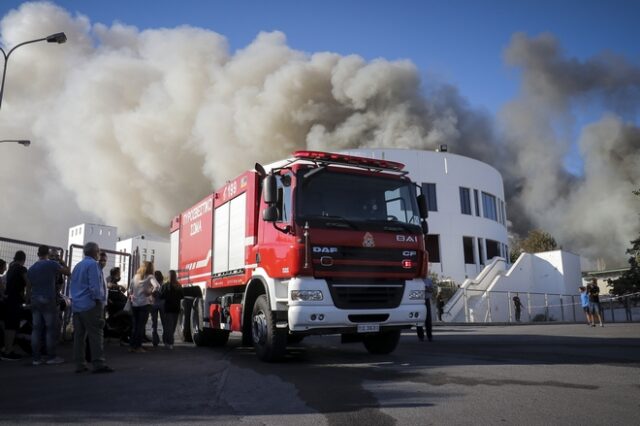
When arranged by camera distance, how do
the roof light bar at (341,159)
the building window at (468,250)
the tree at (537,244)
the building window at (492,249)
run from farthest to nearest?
the tree at (537,244), the building window at (492,249), the building window at (468,250), the roof light bar at (341,159)

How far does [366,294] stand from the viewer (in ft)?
20.9

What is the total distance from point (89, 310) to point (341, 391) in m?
3.29

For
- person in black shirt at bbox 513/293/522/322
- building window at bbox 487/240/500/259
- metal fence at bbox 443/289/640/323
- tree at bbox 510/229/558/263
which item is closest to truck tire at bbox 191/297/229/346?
metal fence at bbox 443/289/640/323

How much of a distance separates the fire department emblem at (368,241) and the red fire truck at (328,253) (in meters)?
0.01

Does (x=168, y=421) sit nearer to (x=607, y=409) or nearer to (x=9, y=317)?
(x=607, y=409)

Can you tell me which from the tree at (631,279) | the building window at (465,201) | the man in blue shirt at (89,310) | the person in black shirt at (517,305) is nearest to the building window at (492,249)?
the building window at (465,201)

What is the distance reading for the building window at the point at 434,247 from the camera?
112 ft

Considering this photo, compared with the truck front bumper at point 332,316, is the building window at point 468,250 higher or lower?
higher

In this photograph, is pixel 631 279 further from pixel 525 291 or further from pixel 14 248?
pixel 14 248

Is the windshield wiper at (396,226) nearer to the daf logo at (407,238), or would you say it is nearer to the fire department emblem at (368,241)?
the daf logo at (407,238)

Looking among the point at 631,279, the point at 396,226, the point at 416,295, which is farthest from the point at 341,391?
the point at 631,279

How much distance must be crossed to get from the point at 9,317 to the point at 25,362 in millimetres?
699

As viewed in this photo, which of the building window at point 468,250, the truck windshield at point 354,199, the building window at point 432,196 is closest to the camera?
the truck windshield at point 354,199

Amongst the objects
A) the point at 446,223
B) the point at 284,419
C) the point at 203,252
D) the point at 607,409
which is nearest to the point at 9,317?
the point at 203,252
